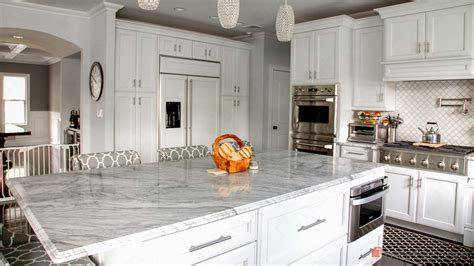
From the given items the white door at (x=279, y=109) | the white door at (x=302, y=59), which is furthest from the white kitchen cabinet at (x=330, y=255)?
the white door at (x=279, y=109)

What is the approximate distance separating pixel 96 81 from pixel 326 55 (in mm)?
3037

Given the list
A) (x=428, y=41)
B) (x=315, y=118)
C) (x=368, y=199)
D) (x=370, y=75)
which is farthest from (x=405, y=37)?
(x=368, y=199)

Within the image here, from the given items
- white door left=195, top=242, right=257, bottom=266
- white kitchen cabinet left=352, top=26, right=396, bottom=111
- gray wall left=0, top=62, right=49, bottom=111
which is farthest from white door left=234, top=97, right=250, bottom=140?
gray wall left=0, top=62, right=49, bottom=111

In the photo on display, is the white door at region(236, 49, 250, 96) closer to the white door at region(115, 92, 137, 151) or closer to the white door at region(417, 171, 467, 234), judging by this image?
the white door at region(115, 92, 137, 151)

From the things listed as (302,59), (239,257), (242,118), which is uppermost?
(302,59)

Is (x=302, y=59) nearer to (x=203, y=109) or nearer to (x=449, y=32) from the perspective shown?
(x=203, y=109)

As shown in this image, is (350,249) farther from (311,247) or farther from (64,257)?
(64,257)

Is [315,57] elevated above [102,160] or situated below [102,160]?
above

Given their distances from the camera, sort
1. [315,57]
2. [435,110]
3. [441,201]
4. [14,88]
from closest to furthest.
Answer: [441,201] < [435,110] < [315,57] < [14,88]

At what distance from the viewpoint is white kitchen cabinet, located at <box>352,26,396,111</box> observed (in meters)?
4.28

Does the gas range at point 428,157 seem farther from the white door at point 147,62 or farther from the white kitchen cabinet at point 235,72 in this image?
the white door at point 147,62

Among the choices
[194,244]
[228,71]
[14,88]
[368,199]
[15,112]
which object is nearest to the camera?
[194,244]

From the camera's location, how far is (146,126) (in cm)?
482

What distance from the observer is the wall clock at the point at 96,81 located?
177 inches
